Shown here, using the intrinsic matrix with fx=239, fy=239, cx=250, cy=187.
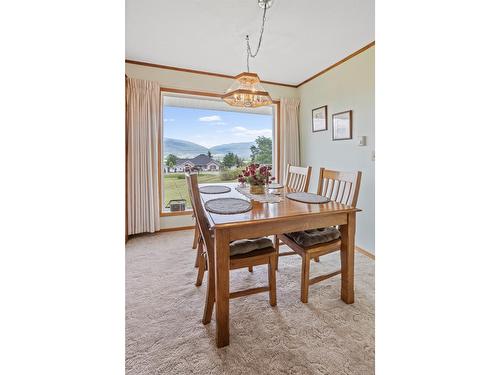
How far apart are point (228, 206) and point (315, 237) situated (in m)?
0.73

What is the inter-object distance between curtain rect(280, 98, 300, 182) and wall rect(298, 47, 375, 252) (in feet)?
1.16

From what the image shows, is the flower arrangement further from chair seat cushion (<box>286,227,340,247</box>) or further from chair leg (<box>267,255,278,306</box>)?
chair leg (<box>267,255,278,306</box>)

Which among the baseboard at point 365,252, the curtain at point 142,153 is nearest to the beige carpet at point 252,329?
the baseboard at point 365,252

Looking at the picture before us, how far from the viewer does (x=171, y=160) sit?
382 cm

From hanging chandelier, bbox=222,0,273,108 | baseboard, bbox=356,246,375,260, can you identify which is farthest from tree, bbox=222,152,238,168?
baseboard, bbox=356,246,375,260

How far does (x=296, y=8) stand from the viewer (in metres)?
2.12

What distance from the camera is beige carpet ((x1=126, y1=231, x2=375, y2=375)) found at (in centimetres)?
134

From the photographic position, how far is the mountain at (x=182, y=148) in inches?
149

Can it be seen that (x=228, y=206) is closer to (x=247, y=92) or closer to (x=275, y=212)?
(x=275, y=212)

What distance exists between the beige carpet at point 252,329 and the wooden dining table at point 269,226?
14cm
